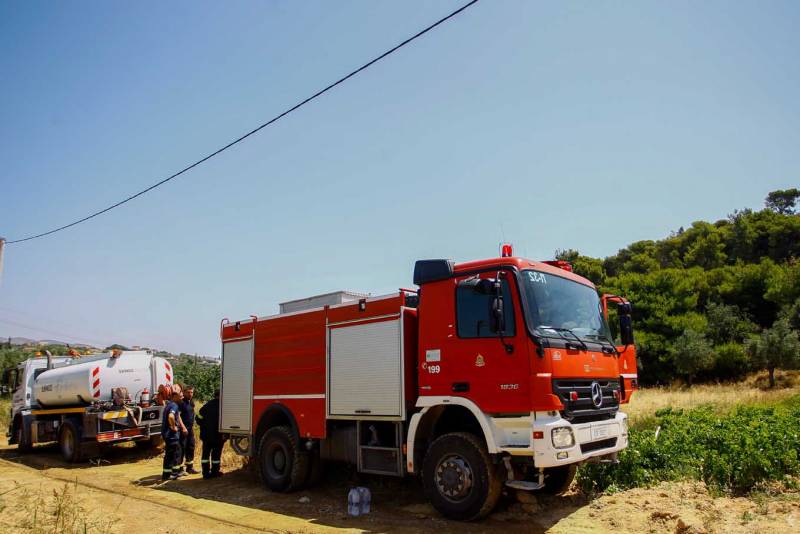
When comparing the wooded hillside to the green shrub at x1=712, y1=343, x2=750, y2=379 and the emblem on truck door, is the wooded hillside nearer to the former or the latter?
the green shrub at x1=712, y1=343, x2=750, y2=379

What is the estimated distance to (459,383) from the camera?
7266 millimetres

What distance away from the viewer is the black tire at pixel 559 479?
8250 mm

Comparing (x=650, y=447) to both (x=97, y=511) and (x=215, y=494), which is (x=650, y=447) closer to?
(x=215, y=494)

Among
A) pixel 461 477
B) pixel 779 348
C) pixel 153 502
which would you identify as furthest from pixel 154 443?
pixel 779 348

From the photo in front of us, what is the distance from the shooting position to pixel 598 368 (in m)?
7.45

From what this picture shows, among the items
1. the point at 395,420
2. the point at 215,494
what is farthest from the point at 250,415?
the point at 395,420

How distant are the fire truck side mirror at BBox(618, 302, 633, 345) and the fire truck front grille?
1014 millimetres

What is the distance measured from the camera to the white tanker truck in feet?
46.4

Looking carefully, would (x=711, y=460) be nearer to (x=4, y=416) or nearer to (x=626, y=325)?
(x=626, y=325)

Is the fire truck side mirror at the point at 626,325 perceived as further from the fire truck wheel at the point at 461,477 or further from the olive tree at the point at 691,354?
the olive tree at the point at 691,354

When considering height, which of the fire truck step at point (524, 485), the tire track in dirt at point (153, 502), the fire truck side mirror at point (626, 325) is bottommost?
the tire track in dirt at point (153, 502)

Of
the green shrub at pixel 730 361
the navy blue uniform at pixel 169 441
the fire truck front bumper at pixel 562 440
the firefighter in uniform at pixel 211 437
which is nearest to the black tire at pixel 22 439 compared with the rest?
the navy blue uniform at pixel 169 441

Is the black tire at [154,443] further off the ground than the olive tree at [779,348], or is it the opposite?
the olive tree at [779,348]

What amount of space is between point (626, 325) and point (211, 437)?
8.11 metres
